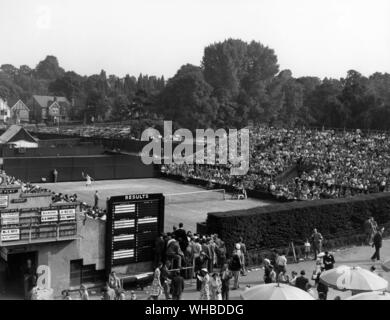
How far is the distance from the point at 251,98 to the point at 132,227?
72815mm

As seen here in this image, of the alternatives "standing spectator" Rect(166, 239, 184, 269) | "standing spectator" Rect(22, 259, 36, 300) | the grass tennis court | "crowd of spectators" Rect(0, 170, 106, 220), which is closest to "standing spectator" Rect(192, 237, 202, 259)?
"standing spectator" Rect(166, 239, 184, 269)

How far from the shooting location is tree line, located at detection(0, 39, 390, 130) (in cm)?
7012

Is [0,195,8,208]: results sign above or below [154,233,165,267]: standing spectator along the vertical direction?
above

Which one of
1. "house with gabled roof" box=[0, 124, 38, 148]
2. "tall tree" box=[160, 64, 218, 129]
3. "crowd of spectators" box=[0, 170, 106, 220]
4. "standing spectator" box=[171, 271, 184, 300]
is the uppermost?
"tall tree" box=[160, 64, 218, 129]

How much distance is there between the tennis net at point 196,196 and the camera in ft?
124

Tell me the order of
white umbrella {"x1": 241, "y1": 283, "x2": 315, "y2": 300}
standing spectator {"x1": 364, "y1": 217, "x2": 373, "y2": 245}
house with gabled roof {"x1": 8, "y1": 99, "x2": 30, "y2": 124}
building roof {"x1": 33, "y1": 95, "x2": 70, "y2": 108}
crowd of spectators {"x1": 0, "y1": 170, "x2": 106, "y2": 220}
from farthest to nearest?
building roof {"x1": 33, "y1": 95, "x2": 70, "y2": 108} < house with gabled roof {"x1": 8, "y1": 99, "x2": 30, "y2": 124} < standing spectator {"x1": 364, "y1": 217, "x2": 373, "y2": 245} < crowd of spectators {"x1": 0, "y1": 170, "x2": 106, "y2": 220} < white umbrella {"x1": 241, "y1": 283, "x2": 315, "y2": 300}

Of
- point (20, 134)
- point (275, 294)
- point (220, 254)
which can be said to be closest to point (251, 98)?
point (20, 134)

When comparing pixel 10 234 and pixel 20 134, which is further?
pixel 20 134

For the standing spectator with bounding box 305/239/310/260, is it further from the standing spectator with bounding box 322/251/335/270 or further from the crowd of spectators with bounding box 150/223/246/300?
the standing spectator with bounding box 322/251/335/270

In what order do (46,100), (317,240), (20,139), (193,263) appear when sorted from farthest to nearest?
(46,100)
(20,139)
(317,240)
(193,263)

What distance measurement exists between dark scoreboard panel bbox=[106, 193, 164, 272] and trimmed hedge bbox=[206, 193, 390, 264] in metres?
2.88

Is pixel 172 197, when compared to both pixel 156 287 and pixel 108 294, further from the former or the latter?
pixel 108 294

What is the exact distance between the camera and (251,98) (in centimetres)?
8950

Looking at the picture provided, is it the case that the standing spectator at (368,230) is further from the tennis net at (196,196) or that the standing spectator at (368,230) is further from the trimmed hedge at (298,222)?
the tennis net at (196,196)
